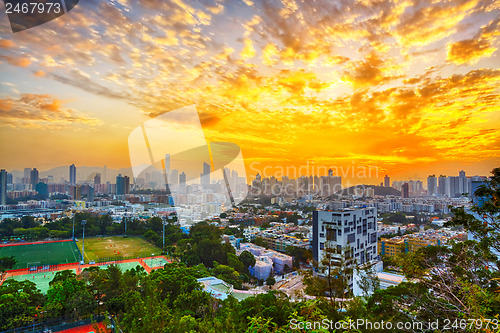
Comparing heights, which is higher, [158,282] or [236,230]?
[158,282]

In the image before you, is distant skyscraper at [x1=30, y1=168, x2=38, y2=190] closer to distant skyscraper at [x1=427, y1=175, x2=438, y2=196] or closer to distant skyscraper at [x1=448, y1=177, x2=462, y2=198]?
distant skyscraper at [x1=427, y1=175, x2=438, y2=196]

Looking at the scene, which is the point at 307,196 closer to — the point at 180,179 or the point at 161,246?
the point at 161,246

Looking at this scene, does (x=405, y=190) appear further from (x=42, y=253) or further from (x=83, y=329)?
(x=83, y=329)

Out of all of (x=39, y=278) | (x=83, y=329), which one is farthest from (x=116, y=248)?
(x=83, y=329)

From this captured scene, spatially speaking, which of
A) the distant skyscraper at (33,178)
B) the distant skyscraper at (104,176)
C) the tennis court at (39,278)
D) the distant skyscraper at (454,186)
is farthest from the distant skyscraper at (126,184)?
the distant skyscraper at (454,186)

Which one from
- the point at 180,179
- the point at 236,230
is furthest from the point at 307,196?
the point at 180,179

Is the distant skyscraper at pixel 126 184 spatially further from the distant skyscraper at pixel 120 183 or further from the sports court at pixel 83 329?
the sports court at pixel 83 329
